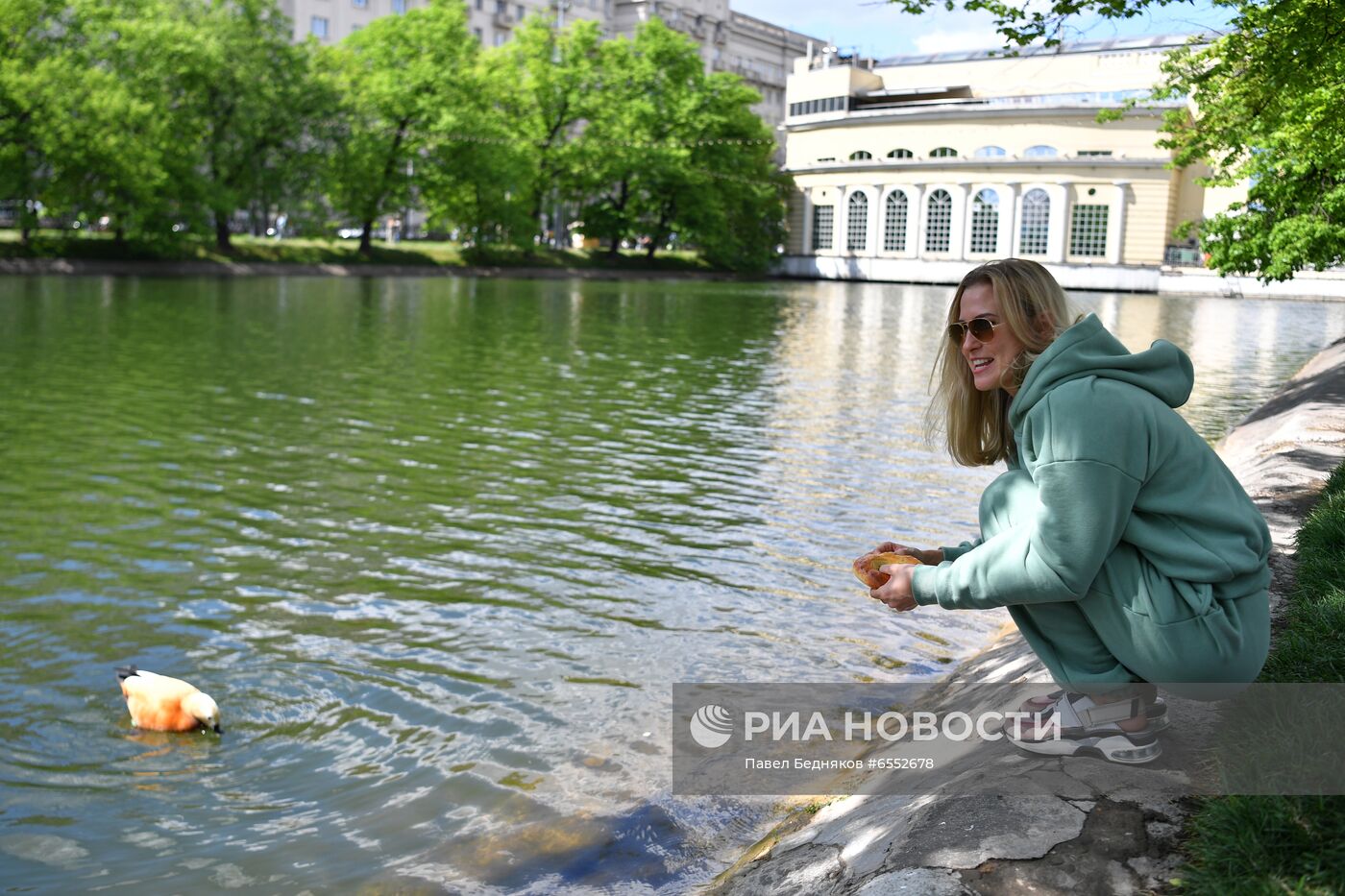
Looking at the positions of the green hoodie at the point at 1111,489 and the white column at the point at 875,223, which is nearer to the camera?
the green hoodie at the point at 1111,489

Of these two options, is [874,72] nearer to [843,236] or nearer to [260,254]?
[843,236]

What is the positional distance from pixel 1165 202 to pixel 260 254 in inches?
→ 2403

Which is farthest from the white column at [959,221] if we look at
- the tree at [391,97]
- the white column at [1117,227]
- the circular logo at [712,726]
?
the circular logo at [712,726]

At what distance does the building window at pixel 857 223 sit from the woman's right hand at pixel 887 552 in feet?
323

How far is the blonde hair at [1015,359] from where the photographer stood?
3.84 meters

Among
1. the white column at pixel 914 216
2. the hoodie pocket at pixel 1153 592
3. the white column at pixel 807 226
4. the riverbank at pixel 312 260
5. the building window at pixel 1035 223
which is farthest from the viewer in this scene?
the white column at pixel 807 226

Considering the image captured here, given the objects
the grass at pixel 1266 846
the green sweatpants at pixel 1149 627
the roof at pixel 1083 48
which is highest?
the roof at pixel 1083 48

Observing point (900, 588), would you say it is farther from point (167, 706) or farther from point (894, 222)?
point (894, 222)

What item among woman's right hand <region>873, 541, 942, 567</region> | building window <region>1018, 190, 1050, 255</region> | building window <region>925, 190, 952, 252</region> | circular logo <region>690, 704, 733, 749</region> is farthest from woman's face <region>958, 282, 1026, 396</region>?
building window <region>925, 190, 952, 252</region>

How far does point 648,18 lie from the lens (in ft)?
351

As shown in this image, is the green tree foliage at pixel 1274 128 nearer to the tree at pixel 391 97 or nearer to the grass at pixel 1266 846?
the grass at pixel 1266 846

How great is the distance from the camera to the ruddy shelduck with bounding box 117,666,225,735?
6.95 m

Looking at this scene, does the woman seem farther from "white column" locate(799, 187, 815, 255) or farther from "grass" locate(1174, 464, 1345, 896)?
"white column" locate(799, 187, 815, 255)

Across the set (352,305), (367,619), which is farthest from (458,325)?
(367,619)
